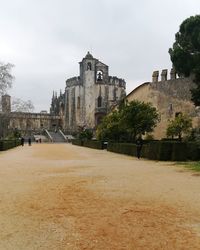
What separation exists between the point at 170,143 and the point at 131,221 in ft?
49.5

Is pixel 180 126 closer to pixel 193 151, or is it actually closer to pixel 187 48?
pixel 187 48

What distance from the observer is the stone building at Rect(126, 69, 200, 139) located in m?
43.1

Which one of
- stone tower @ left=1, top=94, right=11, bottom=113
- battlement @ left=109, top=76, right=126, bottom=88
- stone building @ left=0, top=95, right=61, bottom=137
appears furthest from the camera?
battlement @ left=109, top=76, right=126, bottom=88

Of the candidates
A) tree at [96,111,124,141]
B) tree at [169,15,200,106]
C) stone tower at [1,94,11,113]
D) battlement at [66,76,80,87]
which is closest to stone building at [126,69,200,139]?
tree at [169,15,200,106]

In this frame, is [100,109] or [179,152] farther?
[100,109]

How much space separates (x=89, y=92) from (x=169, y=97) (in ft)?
170

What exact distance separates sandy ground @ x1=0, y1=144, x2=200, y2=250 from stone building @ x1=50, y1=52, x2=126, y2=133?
80721 millimetres

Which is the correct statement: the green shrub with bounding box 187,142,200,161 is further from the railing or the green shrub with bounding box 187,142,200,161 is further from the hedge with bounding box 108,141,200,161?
the railing

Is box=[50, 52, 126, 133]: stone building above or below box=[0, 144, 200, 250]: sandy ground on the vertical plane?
above

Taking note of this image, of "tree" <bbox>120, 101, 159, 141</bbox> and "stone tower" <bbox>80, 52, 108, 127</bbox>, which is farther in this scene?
"stone tower" <bbox>80, 52, 108, 127</bbox>

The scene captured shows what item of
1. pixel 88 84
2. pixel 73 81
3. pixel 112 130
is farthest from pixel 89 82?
pixel 112 130

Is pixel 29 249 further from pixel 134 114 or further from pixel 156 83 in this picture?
pixel 156 83

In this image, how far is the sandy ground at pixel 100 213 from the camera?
230 inches

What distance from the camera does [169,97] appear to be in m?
46.2
